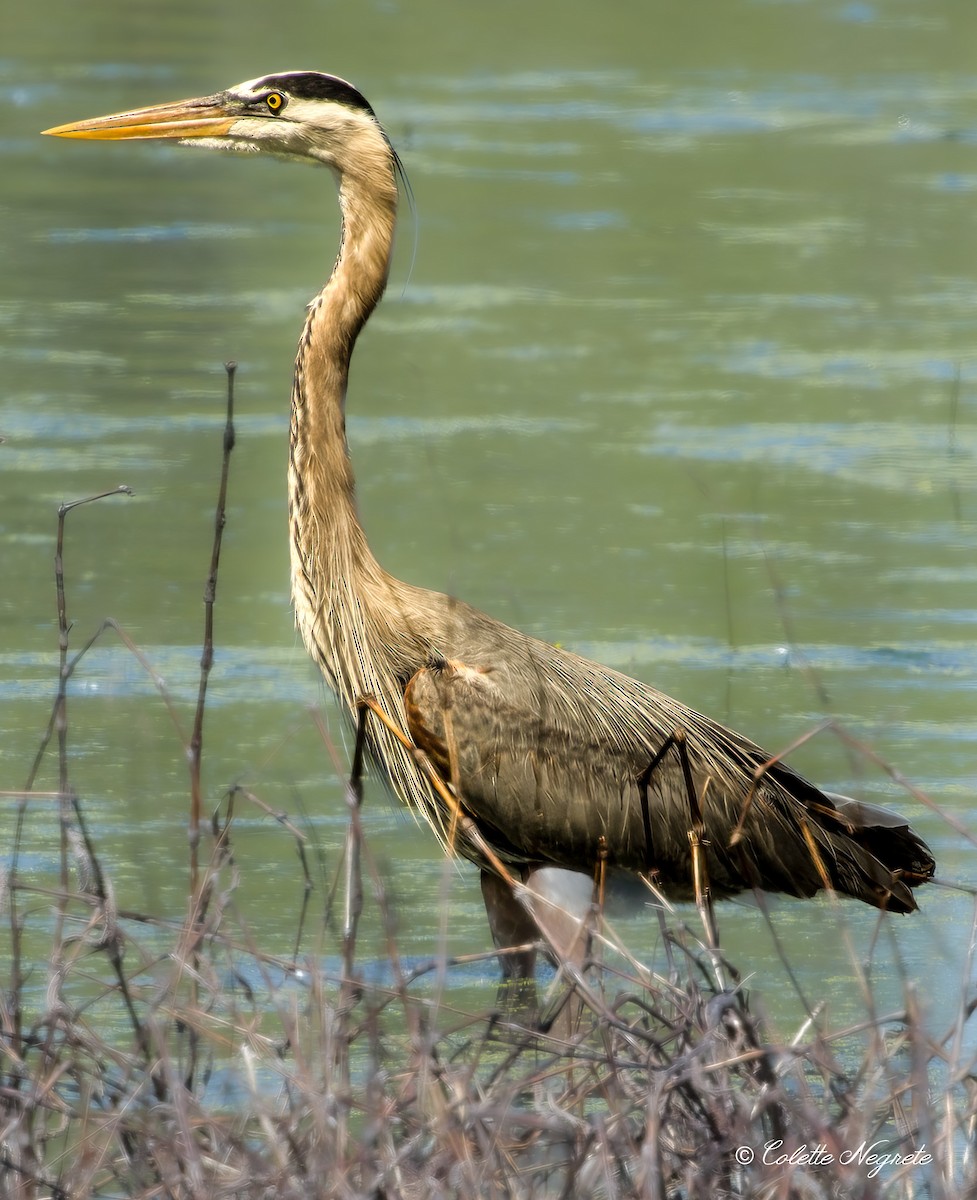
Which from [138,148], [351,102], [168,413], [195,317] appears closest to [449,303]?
[195,317]

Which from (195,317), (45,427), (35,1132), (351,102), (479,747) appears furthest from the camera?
(195,317)

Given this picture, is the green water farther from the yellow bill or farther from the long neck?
the yellow bill

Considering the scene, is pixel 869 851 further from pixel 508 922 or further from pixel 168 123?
pixel 168 123

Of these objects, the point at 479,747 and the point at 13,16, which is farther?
the point at 13,16

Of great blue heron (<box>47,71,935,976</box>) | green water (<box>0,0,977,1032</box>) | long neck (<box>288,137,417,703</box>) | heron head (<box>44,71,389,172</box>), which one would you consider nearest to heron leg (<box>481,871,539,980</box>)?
great blue heron (<box>47,71,935,976</box>)

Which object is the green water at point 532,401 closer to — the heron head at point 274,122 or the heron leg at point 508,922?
the heron leg at point 508,922

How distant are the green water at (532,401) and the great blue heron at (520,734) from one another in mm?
198

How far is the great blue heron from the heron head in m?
0.25

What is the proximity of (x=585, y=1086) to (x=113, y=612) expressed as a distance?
13.2 ft

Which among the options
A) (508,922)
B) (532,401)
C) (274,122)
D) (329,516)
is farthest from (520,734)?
(532,401)

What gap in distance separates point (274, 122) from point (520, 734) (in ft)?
5.75

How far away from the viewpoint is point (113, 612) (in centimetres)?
669

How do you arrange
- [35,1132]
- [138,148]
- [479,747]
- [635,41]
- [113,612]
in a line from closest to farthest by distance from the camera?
[35,1132]
[479,747]
[113,612]
[138,148]
[635,41]

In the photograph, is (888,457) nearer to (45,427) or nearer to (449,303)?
(449,303)
